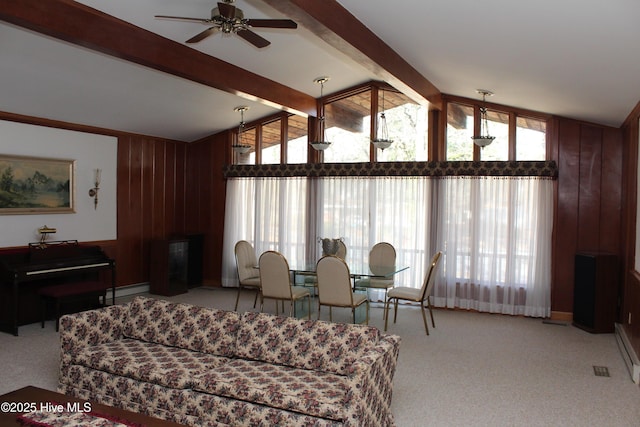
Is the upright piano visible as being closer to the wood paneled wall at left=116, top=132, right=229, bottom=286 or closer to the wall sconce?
the wall sconce

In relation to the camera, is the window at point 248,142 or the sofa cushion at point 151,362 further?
the window at point 248,142

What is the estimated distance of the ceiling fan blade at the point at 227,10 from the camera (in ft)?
11.3

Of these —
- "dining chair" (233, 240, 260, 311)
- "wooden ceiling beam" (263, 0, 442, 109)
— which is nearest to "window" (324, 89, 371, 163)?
"wooden ceiling beam" (263, 0, 442, 109)

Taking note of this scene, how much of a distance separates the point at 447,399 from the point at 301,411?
58.4 inches

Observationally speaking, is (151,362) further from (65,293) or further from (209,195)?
(209,195)

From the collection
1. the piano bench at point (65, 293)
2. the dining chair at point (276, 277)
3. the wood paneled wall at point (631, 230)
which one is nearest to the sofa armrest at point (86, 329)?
the dining chair at point (276, 277)

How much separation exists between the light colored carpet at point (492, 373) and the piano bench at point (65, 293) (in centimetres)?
26

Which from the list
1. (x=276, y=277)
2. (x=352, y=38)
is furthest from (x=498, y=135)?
(x=276, y=277)

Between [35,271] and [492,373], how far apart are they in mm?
4897

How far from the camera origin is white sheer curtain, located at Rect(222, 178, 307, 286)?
771cm

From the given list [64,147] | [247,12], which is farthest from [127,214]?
[247,12]

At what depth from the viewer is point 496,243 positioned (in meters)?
6.49

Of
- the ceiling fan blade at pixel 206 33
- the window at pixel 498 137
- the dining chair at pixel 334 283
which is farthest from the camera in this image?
the window at pixel 498 137

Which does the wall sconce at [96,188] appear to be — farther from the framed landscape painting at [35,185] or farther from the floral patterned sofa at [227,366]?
the floral patterned sofa at [227,366]
